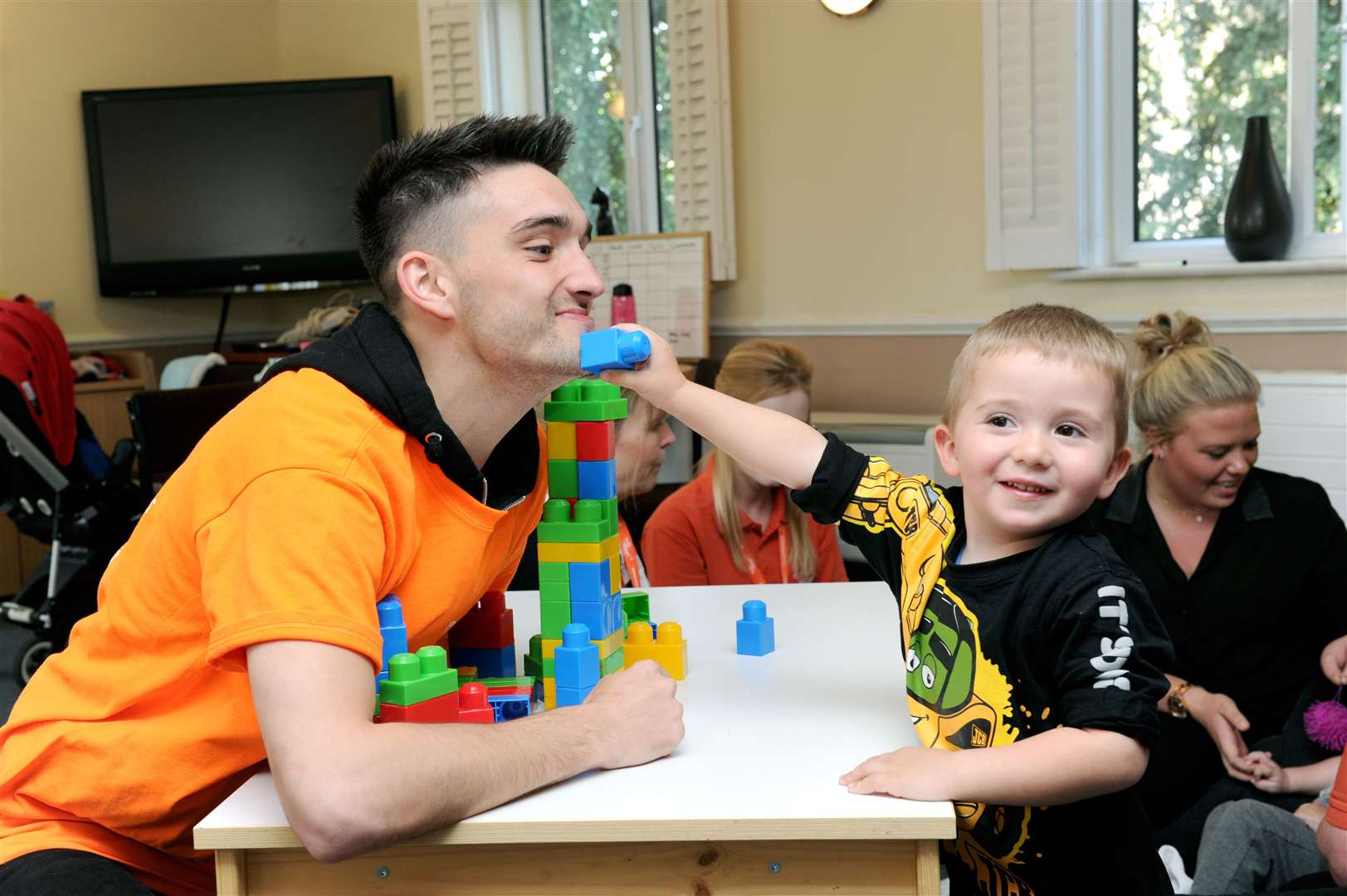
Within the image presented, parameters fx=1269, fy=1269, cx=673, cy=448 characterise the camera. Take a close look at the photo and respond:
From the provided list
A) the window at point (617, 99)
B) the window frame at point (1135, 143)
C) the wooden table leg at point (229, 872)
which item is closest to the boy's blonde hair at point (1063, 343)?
the wooden table leg at point (229, 872)

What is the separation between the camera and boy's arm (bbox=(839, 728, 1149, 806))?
110 cm

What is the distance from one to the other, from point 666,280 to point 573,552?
11.3 feet

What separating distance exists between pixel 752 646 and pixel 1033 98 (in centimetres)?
297

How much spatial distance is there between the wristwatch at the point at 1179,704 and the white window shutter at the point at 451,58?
390 centimetres

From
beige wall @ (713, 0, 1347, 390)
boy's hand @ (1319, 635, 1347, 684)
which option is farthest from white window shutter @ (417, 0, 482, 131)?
boy's hand @ (1319, 635, 1347, 684)

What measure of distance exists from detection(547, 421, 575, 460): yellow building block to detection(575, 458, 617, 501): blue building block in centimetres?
2

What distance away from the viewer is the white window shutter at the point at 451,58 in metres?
5.34

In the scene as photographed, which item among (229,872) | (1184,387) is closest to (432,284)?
(229,872)

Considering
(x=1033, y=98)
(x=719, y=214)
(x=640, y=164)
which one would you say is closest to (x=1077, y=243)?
(x=1033, y=98)

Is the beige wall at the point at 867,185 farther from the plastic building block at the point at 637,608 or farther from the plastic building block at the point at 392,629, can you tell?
the plastic building block at the point at 392,629

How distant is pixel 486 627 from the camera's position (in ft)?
4.93

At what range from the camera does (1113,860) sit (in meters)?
1.27

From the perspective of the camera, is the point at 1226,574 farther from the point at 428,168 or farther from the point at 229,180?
the point at 229,180

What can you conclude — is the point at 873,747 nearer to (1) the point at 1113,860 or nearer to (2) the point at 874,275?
(1) the point at 1113,860
